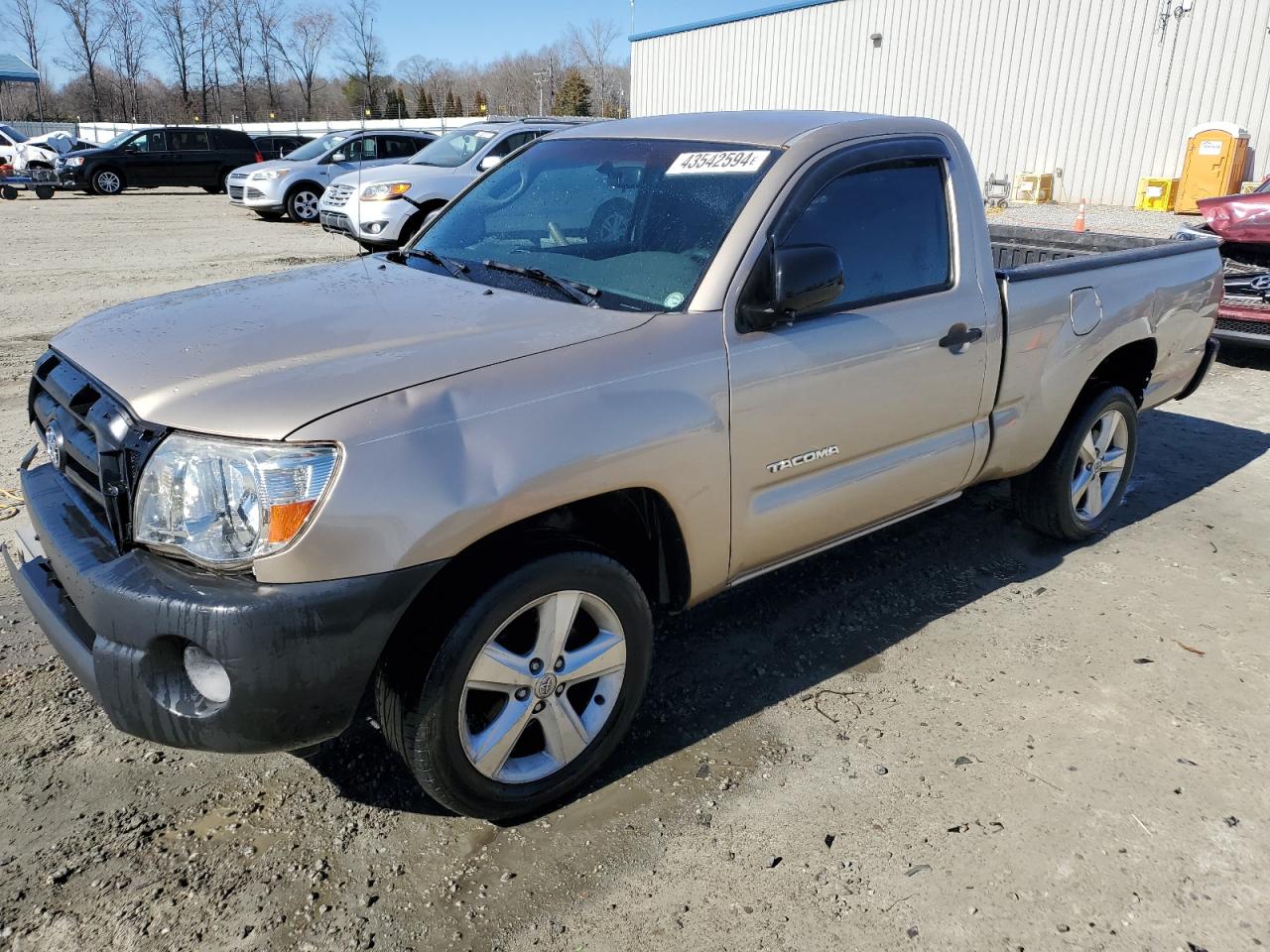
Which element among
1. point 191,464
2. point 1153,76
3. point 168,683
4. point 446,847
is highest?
point 1153,76

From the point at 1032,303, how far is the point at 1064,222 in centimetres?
1647

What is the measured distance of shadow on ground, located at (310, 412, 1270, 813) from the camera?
3029 millimetres

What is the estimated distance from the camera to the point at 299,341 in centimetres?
261

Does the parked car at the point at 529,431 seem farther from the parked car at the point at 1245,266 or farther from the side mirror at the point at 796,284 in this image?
the parked car at the point at 1245,266

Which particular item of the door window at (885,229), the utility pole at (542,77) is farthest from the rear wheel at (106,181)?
the utility pole at (542,77)

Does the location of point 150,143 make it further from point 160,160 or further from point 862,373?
point 862,373

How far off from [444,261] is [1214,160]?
20388 mm

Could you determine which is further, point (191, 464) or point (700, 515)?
point (700, 515)

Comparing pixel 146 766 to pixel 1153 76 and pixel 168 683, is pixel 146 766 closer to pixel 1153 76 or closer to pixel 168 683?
pixel 168 683

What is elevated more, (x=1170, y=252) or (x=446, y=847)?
(x=1170, y=252)

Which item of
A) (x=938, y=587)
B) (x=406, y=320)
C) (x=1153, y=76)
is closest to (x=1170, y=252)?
(x=938, y=587)

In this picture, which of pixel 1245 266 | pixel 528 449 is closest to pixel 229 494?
pixel 528 449

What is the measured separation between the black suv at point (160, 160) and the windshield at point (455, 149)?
1313 cm

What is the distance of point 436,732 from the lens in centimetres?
244
